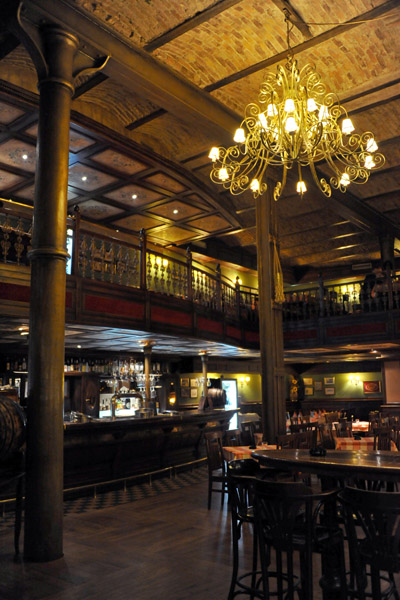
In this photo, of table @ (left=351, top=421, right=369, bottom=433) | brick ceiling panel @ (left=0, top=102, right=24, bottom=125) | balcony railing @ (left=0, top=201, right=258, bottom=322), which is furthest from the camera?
table @ (left=351, top=421, right=369, bottom=433)

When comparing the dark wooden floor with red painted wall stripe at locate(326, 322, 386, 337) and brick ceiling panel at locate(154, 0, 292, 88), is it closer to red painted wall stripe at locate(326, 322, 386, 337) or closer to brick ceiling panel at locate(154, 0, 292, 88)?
brick ceiling panel at locate(154, 0, 292, 88)

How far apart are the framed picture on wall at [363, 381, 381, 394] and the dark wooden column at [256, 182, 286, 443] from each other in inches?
403

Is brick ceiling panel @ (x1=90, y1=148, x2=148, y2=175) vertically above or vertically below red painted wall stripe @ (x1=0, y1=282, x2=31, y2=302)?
above

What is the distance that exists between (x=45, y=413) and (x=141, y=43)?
16.9ft

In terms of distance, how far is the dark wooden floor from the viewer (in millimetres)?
3809

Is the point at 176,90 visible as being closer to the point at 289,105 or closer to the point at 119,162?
the point at 119,162

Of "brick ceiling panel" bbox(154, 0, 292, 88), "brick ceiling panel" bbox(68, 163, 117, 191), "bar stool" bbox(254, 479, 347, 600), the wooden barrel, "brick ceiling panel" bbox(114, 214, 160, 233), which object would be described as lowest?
"bar stool" bbox(254, 479, 347, 600)

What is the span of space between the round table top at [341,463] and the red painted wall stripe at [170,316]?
179 inches

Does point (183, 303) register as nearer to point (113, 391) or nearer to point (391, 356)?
point (113, 391)

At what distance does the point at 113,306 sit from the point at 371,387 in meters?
13.5

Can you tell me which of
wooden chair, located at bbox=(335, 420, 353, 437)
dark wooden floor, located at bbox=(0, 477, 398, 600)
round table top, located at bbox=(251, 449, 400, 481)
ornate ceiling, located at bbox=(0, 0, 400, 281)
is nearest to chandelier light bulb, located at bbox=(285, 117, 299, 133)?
ornate ceiling, located at bbox=(0, 0, 400, 281)

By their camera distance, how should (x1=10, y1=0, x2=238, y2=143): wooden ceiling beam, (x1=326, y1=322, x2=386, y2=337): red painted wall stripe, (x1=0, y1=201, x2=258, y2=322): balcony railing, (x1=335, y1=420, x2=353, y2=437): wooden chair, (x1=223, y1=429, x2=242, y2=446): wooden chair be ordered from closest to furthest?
(x1=10, y1=0, x2=238, y2=143): wooden ceiling beam, (x1=223, y1=429, x2=242, y2=446): wooden chair, (x1=0, y1=201, x2=258, y2=322): balcony railing, (x1=335, y1=420, x2=353, y2=437): wooden chair, (x1=326, y1=322, x2=386, y2=337): red painted wall stripe

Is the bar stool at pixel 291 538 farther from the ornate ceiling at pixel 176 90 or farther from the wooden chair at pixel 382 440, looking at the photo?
the ornate ceiling at pixel 176 90

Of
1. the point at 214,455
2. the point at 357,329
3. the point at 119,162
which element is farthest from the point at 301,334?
the point at 214,455
